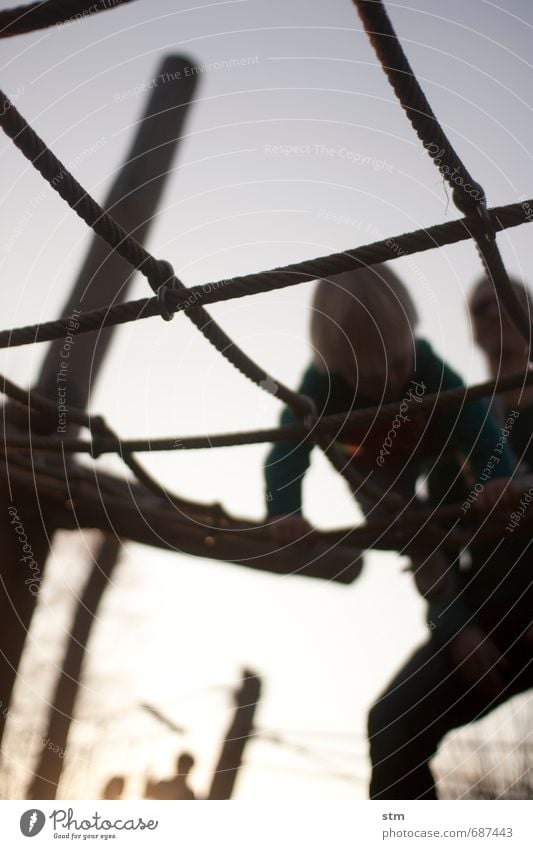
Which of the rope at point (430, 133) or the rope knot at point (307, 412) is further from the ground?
the rope knot at point (307, 412)

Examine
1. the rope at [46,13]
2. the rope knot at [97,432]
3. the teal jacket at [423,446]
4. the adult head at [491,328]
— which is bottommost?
the rope at [46,13]

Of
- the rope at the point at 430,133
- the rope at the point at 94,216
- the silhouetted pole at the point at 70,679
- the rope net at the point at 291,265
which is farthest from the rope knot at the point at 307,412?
the silhouetted pole at the point at 70,679

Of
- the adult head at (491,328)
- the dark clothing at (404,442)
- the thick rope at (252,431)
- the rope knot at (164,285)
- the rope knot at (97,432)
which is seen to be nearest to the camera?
the rope knot at (164,285)

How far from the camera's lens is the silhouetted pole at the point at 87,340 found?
782 mm

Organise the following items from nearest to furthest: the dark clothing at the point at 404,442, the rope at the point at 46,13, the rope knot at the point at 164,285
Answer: the rope at the point at 46,13 → the rope knot at the point at 164,285 → the dark clothing at the point at 404,442

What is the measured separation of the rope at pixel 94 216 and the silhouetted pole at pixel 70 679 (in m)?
0.45

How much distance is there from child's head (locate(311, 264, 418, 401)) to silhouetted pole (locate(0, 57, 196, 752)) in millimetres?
261

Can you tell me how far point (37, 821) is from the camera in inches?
21.5

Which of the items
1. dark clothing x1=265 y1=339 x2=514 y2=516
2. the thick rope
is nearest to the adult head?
dark clothing x1=265 y1=339 x2=514 y2=516

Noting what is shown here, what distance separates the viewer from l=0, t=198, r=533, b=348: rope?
Result: 415 mm

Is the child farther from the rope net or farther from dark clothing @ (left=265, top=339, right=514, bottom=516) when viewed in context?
the rope net

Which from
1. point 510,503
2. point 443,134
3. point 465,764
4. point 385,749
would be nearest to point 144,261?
point 443,134

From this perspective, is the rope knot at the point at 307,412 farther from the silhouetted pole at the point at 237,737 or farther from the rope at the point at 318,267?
the silhouetted pole at the point at 237,737

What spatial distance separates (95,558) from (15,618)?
331 millimetres
